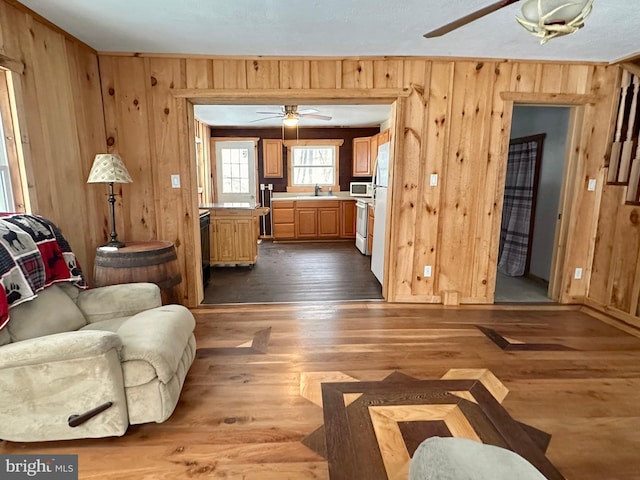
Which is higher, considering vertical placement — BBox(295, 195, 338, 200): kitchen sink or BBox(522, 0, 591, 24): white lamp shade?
BBox(522, 0, 591, 24): white lamp shade

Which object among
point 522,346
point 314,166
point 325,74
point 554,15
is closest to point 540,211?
point 522,346

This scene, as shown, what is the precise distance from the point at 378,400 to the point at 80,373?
147cm

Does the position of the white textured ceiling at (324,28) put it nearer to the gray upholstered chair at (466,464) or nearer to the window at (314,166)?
the gray upholstered chair at (466,464)

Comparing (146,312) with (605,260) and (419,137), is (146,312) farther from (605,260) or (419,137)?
(605,260)

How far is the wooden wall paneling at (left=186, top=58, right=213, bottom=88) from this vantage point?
9.58 ft

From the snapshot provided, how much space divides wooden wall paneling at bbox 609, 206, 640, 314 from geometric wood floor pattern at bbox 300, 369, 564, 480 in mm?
1862

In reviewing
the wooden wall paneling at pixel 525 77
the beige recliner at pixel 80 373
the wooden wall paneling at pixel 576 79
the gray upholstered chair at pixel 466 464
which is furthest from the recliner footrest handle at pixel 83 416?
the wooden wall paneling at pixel 576 79

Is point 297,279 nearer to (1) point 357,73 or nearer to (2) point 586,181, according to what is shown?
(1) point 357,73

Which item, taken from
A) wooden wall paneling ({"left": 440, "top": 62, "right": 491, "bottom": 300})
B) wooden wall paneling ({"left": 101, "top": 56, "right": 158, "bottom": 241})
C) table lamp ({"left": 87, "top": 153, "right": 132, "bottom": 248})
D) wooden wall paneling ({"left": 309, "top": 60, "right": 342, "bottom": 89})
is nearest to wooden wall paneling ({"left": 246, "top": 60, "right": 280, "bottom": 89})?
wooden wall paneling ({"left": 309, "top": 60, "right": 342, "bottom": 89})

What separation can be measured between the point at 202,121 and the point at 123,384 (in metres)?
5.50

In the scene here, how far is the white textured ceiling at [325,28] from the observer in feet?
6.89

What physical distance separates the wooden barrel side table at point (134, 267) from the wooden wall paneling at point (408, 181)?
6.67ft

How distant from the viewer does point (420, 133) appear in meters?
3.13

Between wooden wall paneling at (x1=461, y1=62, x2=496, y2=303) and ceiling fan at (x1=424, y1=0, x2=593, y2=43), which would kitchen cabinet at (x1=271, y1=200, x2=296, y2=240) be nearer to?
wooden wall paneling at (x1=461, y1=62, x2=496, y2=303)
